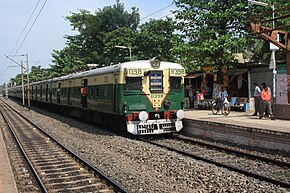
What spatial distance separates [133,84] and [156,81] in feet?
3.01

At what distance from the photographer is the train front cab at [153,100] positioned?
43.3ft

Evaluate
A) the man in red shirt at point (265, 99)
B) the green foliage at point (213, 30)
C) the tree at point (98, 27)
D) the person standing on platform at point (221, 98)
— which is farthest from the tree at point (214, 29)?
the tree at point (98, 27)

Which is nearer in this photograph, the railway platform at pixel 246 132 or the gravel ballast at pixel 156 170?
the gravel ballast at pixel 156 170

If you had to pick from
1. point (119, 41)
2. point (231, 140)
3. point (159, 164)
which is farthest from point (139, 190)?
point (119, 41)

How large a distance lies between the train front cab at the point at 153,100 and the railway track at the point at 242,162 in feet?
4.06

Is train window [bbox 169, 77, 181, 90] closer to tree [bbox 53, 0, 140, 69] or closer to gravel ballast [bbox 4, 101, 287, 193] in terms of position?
gravel ballast [bbox 4, 101, 287, 193]

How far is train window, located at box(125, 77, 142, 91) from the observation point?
13258 millimetres

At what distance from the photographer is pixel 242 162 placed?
357 inches

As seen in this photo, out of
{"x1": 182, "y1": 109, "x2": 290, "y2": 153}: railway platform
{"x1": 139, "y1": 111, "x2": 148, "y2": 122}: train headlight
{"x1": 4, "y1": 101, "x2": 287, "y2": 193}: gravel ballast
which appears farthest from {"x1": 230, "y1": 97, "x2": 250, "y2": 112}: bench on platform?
{"x1": 4, "y1": 101, "x2": 287, "y2": 193}: gravel ballast

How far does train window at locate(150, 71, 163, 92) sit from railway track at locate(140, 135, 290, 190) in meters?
2.29

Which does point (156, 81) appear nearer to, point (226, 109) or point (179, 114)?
Result: point (179, 114)

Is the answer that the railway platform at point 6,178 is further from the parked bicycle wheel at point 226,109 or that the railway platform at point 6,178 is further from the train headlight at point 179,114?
the parked bicycle wheel at point 226,109

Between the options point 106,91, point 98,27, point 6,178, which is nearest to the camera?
point 6,178

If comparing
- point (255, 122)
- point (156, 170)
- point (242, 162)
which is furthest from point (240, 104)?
point (156, 170)
